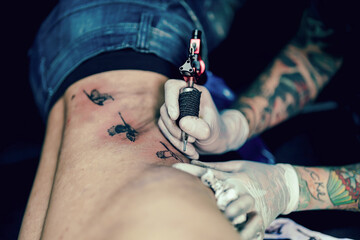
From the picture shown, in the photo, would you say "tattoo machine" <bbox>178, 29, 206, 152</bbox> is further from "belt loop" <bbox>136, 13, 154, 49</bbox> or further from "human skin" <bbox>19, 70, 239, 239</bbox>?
"belt loop" <bbox>136, 13, 154, 49</bbox>

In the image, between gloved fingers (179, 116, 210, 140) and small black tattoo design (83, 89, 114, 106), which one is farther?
small black tattoo design (83, 89, 114, 106)

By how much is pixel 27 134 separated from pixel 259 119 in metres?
1.62

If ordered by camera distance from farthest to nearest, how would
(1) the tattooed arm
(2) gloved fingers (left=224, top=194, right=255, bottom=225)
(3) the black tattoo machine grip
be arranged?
(1) the tattooed arm, (3) the black tattoo machine grip, (2) gloved fingers (left=224, top=194, right=255, bottom=225)

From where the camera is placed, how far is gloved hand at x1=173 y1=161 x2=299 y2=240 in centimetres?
73

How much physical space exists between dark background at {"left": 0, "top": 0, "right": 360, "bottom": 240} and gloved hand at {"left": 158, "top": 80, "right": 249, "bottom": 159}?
0.57 meters

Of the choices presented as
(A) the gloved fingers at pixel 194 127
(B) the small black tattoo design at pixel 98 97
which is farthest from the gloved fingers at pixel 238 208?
(B) the small black tattoo design at pixel 98 97

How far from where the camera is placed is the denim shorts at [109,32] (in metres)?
1.07

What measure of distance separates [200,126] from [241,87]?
1184 mm

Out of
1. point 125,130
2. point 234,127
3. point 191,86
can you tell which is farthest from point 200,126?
point 234,127

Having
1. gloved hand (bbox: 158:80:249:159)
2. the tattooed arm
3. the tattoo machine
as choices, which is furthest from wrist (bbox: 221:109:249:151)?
the tattoo machine

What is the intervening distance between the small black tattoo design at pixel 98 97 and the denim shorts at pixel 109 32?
176 millimetres

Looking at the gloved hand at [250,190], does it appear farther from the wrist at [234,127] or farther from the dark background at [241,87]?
the dark background at [241,87]

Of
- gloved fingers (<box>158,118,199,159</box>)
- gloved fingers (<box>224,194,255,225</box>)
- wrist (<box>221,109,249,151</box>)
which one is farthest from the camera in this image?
wrist (<box>221,109,249,151</box>)

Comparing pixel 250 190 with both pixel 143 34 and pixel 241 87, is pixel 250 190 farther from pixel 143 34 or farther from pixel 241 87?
pixel 241 87
